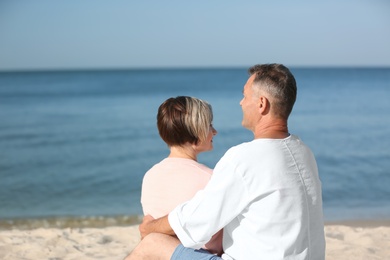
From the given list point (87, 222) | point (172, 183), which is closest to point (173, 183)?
point (172, 183)

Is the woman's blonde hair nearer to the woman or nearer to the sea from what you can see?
the woman

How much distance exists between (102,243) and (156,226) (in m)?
2.72

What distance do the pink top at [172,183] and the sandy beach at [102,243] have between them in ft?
7.11

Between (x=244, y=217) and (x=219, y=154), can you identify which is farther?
(x=219, y=154)

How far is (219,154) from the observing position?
10.6m

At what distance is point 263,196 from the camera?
2188 millimetres

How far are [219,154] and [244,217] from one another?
8343 millimetres

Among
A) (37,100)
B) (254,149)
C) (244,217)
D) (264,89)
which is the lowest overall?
(37,100)

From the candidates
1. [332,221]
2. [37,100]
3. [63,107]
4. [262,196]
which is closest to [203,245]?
[262,196]

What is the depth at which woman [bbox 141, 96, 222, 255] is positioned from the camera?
2.56 meters

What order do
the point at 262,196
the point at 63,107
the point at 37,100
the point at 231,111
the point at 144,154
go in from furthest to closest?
the point at 37,100, the point at 63,107, the point at 231,111, the point at 144,154, the point at 262,196

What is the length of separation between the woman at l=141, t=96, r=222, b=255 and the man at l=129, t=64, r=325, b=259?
0.81 ft

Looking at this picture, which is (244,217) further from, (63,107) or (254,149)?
(63,107)

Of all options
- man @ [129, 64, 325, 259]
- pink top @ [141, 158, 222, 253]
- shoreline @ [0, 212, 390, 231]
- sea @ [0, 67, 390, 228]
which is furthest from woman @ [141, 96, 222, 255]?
sea @ [0, 67, 390, 228]
